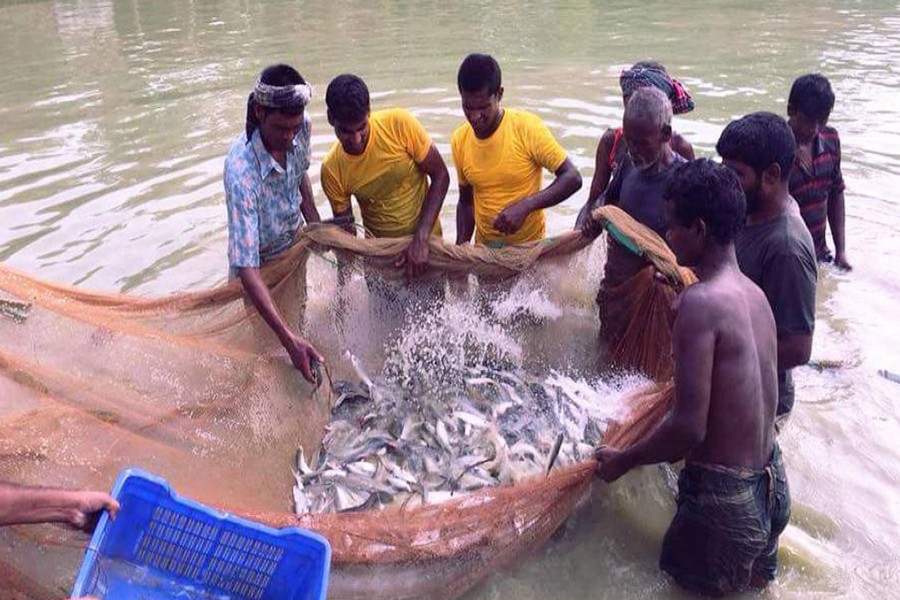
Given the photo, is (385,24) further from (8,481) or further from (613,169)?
(8,481)

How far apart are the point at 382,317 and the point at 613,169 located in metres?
1.91

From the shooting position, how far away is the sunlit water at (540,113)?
162 inches

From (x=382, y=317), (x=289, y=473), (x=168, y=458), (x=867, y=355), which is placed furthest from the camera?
(x=867, y=355)

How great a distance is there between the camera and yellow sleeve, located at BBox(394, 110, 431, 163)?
4809 mm

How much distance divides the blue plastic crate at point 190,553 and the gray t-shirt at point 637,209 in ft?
8.15

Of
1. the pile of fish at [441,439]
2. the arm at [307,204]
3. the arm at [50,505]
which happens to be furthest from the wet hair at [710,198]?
the arm at [307,204]

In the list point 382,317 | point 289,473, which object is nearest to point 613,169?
point 382,317

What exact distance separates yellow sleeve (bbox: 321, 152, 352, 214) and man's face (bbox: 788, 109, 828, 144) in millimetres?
3244

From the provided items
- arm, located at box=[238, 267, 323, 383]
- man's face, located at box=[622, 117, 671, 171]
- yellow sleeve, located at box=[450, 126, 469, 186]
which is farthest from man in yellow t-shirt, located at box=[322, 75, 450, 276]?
man's face, located at box=[622, 117, 671, 171]

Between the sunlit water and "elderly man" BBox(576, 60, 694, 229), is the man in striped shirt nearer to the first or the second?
"elderly man" BBox(576, 60, 694, 229)

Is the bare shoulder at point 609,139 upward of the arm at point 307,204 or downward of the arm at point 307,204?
upward

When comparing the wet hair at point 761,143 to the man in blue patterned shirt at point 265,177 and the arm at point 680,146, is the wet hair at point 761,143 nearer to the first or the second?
the arm at point 680,146

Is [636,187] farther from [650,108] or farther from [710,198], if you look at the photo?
[710,198]

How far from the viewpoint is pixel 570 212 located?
27.6 feet
